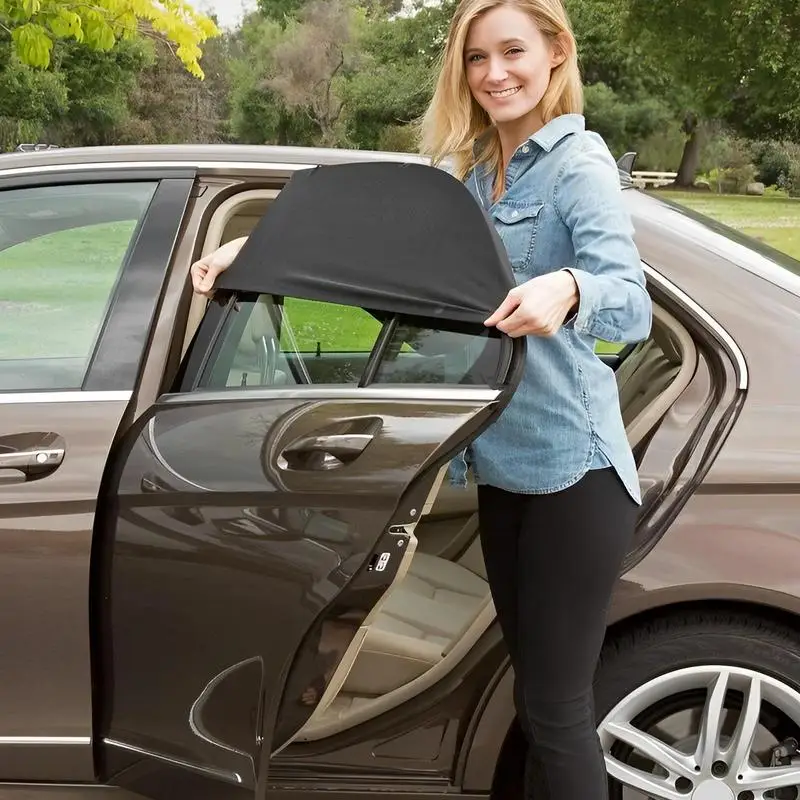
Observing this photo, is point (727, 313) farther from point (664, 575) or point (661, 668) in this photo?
point (661, 668)

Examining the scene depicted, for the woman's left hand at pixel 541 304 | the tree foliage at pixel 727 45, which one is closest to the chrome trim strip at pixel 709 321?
the woman's left hand at pixel 541 304

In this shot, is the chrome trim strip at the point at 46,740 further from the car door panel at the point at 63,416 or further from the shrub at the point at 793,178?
the shrub at the point at 793,178

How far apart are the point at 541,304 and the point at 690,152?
48013mm

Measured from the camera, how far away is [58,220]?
202cm

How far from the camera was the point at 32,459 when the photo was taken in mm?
1738

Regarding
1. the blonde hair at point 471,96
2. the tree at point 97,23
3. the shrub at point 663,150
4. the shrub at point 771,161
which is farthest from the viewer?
the shrub at point 663,150

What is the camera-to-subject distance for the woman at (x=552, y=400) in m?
1.40

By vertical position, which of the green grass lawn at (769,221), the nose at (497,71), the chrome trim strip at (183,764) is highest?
the nose at (497,71)

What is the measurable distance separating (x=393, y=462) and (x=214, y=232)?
750mm

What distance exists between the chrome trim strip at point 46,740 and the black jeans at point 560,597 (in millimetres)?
848

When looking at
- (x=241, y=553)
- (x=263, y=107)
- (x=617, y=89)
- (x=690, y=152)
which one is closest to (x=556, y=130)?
(x=241, y=553)

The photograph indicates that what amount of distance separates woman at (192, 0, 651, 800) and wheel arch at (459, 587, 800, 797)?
236 millimetres

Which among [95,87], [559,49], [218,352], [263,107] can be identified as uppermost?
[559,49]

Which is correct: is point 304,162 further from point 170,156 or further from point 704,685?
point 704,685
